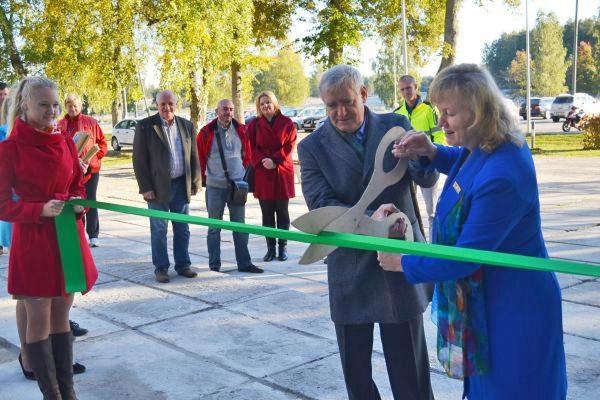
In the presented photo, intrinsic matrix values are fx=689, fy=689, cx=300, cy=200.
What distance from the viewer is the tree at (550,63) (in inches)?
2987

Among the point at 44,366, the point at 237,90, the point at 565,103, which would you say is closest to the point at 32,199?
the point at 44,366

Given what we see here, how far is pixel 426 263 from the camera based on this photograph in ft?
7.45

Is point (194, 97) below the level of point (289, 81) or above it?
below

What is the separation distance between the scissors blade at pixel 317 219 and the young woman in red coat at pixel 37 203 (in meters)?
1.66

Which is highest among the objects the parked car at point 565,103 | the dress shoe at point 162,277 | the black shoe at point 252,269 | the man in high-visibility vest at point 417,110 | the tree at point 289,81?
the tree at point 289,81

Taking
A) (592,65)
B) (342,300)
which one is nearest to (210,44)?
(342,300)

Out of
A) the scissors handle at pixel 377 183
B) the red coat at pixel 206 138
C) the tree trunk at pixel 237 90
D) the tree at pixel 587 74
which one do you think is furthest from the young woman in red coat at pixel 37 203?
the tree at pixel 587 74

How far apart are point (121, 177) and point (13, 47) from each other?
34.2ft

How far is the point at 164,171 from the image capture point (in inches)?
281

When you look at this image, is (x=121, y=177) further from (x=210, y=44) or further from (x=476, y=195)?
(x=476, y=195)

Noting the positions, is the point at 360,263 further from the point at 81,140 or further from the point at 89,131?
the point at 89,131

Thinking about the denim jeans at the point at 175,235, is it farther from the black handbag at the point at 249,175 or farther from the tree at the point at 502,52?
the tree at the point at 502,52

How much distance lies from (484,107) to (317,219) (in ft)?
2.55

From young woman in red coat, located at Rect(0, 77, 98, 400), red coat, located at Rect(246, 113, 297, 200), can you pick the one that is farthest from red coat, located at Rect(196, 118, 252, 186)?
young woman in red coat, located at Rect(0, 77, 98, 400)
